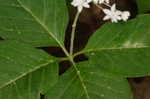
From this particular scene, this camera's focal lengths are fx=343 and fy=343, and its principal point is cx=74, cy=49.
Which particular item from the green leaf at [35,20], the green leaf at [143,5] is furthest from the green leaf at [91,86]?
the green leaf at [143,5]

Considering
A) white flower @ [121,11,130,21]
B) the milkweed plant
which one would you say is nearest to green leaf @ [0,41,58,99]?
the milkweed plant

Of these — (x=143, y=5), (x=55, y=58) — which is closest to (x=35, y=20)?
(x=55, y=58)

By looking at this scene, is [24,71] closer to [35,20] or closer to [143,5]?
[35,20]

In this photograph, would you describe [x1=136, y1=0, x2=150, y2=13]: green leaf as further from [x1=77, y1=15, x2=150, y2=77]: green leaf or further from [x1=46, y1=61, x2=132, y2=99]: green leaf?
[x1=46, y1=61, x2=132, y2=99]: green leaf

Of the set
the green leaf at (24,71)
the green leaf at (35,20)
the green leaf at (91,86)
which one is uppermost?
the green leaf at (35,20)

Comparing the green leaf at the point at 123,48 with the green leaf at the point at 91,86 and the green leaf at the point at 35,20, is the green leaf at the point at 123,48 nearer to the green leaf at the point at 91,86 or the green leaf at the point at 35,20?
the green leaf at the point at 91,86

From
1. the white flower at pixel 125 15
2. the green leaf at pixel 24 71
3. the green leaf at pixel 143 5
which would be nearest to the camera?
the green leaf at pixel 24 71

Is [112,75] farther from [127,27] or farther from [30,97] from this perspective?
[30,97]

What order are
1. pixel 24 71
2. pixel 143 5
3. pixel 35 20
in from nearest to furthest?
pixel 24 71 < pixel 35 20 < pixel 143 5
